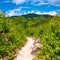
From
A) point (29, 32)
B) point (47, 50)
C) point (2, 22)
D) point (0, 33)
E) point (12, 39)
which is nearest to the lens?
point (47, 50)

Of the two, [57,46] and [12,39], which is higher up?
[12,39]

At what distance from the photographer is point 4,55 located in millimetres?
26406

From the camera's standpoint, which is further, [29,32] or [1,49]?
[29,32]

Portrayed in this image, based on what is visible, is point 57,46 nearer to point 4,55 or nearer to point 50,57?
point 50,57

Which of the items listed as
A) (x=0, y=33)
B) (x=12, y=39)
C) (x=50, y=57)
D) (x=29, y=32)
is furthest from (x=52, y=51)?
(x=29, y=32)

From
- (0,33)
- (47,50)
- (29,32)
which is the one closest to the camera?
(47,50)

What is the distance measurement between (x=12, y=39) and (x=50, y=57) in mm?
9907

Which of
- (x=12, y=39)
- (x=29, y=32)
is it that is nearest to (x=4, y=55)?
(x=12, y=39)

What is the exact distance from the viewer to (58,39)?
29.2 metres

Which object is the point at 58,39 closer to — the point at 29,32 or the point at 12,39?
the point at 12,39

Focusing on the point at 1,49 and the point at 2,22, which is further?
the point at 2,22

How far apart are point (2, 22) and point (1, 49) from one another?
256 inches

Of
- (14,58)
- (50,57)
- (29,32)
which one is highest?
(29,32)

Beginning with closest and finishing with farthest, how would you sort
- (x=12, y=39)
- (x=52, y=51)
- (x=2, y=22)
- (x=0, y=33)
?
(x=52, y=51)
(x=0, y=33)
(x=2, y=22)
(x=12, y=39)
